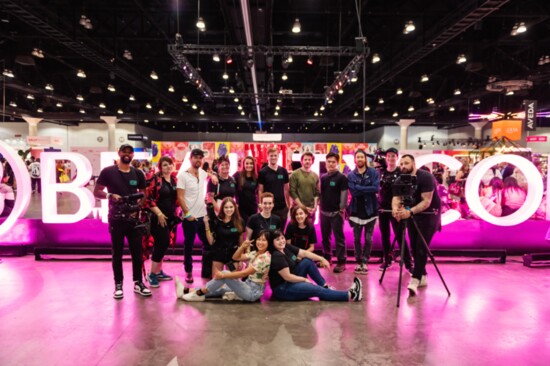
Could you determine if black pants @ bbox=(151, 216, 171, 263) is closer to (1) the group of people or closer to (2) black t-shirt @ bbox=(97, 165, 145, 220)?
(1) the group of people

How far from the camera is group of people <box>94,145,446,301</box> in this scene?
355cm

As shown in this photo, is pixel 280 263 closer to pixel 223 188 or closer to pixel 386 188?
pixel 223 188

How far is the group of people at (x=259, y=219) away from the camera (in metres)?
3.55

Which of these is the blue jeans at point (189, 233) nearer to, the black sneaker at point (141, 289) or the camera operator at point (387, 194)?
the black sneaker at point (141, 289)

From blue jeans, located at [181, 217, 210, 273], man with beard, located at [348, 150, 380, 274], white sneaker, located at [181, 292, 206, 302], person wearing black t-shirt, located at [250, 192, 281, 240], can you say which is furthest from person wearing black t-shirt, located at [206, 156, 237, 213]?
man with beard, located at [348, 150, 380, 274]

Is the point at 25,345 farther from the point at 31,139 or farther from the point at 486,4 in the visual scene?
the point at 31,139

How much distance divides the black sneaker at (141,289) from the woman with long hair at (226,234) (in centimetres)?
73

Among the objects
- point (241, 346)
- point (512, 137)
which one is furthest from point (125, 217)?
point (512, 137)

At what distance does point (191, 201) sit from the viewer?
408 cm

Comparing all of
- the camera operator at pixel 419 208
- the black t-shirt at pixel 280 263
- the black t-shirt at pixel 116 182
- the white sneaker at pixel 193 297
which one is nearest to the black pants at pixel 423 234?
the camera operator at pixel 419 208

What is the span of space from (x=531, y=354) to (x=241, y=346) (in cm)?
223

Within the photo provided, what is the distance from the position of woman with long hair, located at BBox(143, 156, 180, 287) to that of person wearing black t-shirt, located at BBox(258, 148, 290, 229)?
111cm

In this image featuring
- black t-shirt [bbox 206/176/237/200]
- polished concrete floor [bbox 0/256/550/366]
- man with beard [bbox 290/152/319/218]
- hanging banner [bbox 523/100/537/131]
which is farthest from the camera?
hanging banner [bbox 523/100/537/131]

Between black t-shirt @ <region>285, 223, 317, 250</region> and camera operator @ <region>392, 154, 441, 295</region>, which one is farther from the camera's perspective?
black t-shirt @ <region>285, 223, 317, 250</region>
